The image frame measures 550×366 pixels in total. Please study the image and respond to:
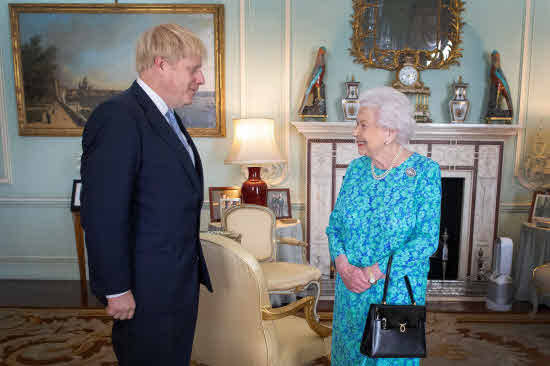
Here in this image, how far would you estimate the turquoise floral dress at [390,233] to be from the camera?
1.50 m

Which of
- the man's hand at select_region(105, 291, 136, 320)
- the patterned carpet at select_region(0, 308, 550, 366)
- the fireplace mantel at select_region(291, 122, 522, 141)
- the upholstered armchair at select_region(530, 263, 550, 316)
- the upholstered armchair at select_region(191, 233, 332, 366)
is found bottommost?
the patterned carpet at select_region(0, 308, 550, 366)

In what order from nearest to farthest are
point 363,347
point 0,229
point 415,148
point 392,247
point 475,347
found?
point 363,347, point 392,247, point 475,347, point 415,148, point 0,229

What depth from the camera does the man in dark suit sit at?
1.07 m

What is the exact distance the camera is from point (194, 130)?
381cm

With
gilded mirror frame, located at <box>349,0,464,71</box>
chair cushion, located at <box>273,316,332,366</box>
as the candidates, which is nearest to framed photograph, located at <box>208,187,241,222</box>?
gilded mirror frame, located at <box>349,0,464,71</box>

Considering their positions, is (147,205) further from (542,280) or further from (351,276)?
(542,280)

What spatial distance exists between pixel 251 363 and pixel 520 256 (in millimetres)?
2952

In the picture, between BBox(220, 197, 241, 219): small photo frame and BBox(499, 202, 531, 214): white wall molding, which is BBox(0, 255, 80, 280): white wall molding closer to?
BBox(220, 197, 241, 219): small photo frame

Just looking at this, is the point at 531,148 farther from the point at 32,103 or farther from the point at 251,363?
the point at 32,103

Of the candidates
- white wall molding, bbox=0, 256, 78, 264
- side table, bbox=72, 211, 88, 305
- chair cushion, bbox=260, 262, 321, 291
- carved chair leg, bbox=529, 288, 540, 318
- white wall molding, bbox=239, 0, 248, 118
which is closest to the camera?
chair cushion, bbox=260, 262, 321, 291

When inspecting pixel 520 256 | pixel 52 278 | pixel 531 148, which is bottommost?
pixel 52 278

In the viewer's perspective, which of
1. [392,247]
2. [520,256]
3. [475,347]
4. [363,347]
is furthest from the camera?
[520,256]

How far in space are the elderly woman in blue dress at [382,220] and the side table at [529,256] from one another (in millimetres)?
2237

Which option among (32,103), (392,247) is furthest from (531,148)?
(32,103)
